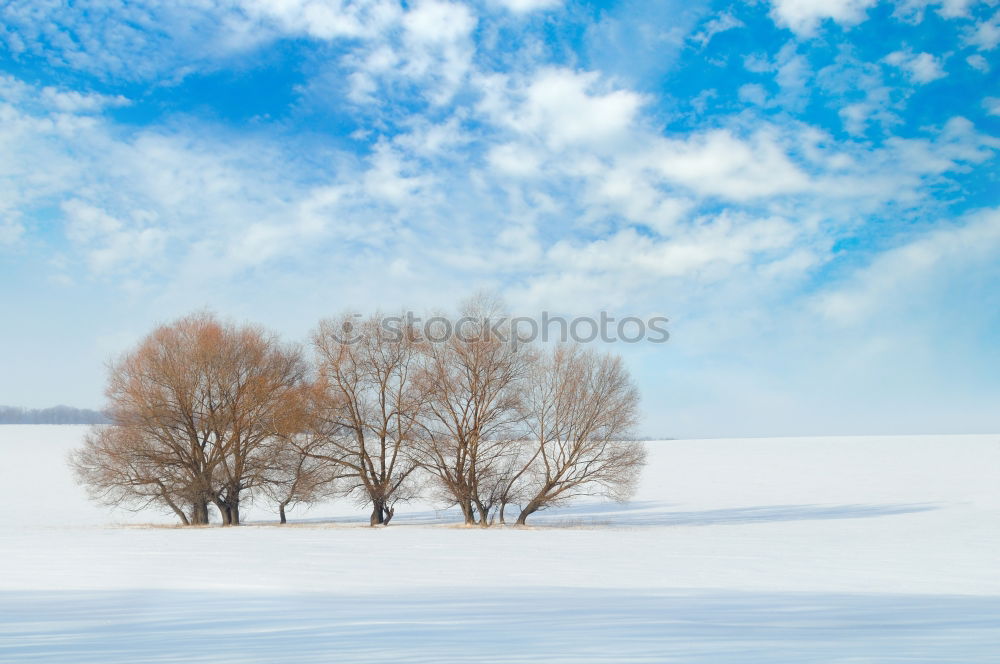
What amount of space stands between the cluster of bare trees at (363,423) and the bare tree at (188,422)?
57 mm

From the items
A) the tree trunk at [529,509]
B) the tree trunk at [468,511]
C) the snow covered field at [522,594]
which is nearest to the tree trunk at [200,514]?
the snow covered field at [522,594]

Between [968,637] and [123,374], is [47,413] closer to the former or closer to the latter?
[123,374]

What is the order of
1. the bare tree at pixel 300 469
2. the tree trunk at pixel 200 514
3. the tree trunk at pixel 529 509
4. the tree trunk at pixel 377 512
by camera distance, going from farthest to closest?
the tree trunk at pixel 377 512, the tree trunk at pixel 200 514, the bare tree at pixel 300 469, the tree trunk at pixel 529 509

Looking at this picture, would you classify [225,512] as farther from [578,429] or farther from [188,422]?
[578,429]

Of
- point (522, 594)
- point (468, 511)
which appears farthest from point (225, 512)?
point (522, 594)

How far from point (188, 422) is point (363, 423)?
7.20 m

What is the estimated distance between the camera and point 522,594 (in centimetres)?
1153

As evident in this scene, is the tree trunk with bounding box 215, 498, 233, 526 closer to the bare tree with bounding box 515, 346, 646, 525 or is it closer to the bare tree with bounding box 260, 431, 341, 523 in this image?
the bare tree with bounding box 260, 431, 341, 523

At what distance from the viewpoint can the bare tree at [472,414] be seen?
3102cm

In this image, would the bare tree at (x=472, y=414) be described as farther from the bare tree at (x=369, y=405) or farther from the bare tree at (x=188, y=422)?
the bare tree at (x=188, y=422)

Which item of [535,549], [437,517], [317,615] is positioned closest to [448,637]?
[317,615]

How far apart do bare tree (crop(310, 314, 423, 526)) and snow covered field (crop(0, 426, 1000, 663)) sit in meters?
2.85

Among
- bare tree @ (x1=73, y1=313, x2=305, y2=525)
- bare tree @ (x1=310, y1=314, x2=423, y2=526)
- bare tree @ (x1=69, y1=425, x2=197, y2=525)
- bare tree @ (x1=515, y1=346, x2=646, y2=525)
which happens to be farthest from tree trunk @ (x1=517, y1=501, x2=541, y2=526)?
bare tree @ (x1=69, y1=425, x2=197, y2=525)

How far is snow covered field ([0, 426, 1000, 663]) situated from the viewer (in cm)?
779
